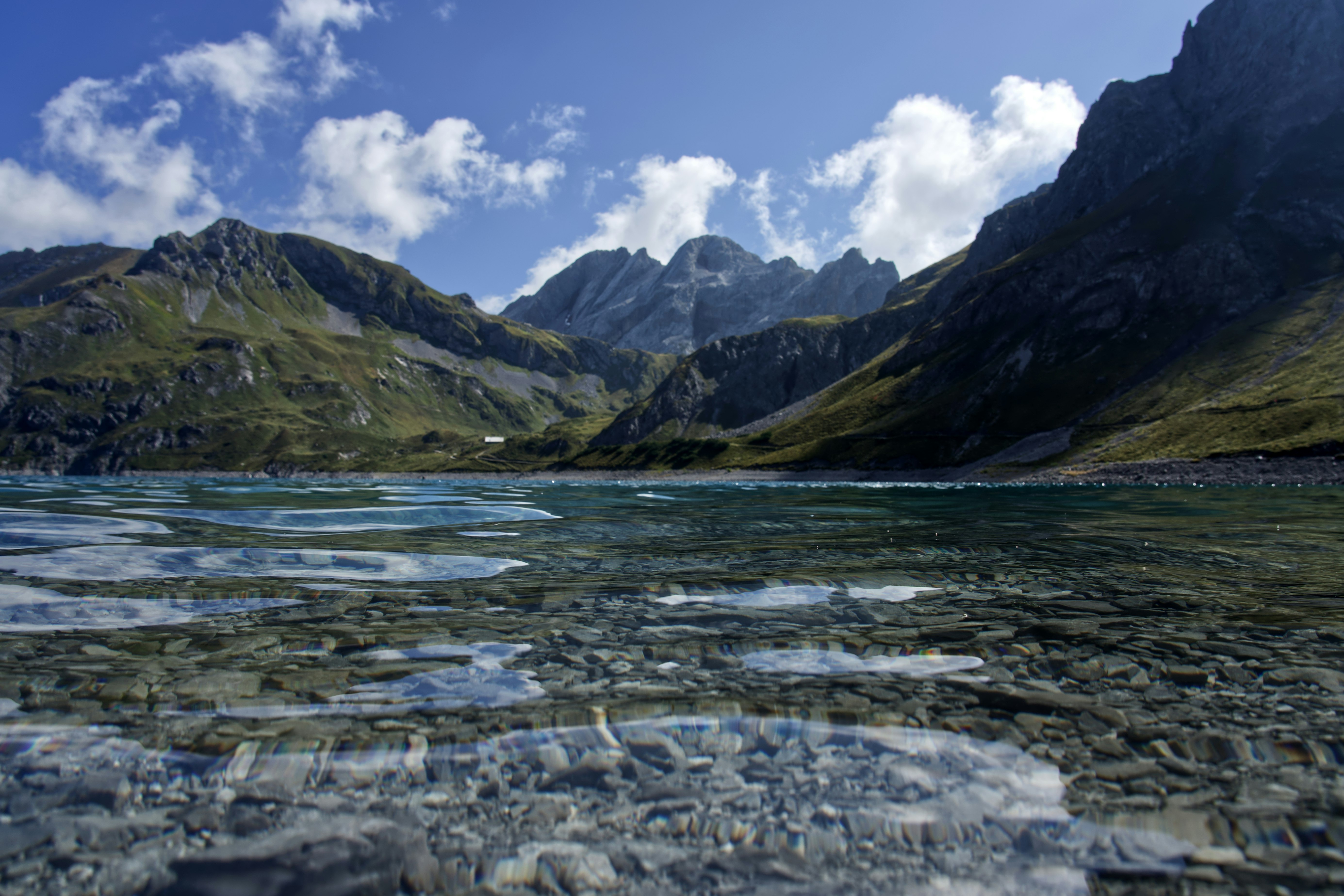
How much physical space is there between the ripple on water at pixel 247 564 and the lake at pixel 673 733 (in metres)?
0.50

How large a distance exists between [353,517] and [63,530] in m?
11.9

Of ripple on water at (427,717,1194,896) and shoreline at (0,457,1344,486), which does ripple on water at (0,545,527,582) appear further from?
shoreline at (0,457,1344,486)

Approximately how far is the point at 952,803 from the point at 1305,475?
5378 inches

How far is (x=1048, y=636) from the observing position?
9992mm

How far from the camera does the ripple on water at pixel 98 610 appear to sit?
11.2m

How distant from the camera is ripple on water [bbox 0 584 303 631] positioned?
11.2m

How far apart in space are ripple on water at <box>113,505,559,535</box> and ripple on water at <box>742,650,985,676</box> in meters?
23.7

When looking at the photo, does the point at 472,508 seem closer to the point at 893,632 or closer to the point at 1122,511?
the point at 893,632

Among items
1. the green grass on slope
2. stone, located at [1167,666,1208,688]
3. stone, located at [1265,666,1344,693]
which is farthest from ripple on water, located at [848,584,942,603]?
the green grass on slope

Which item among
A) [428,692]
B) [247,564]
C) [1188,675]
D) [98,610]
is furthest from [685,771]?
[247,564]

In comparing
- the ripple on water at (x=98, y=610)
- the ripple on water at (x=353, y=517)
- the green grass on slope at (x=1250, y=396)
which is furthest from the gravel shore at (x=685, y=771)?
the green grass on slope at (x=1250, y=396)

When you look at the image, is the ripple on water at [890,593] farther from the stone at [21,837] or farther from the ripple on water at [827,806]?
the stone at [21,837]

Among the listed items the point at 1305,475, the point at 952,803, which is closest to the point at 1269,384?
the point at 1305,475

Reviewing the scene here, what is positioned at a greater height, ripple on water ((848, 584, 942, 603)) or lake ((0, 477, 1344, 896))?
lake ((0, 477, 1344, 896))
